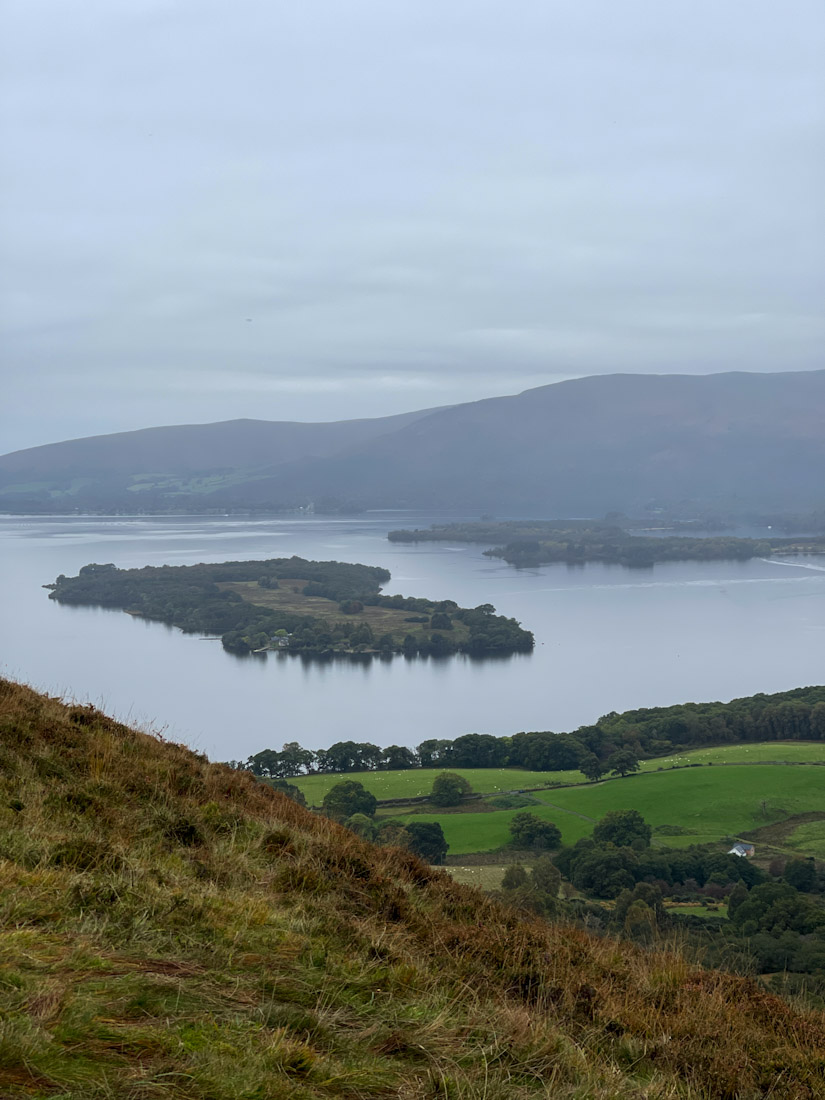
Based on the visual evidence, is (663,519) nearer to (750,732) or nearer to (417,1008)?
(750,732)

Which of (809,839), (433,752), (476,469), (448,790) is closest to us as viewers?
(809,839)

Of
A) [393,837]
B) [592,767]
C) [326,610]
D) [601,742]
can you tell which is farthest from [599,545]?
[393,837]

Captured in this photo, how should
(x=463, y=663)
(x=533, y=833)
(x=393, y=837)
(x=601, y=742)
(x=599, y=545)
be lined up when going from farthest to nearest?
1. (x=599, y=545)
2. (x=463, y=663)
3. (x=601, y=742)
4. (x=533, y=833)
5. (x=393, y=837)

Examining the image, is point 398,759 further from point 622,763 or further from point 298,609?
point 298,609

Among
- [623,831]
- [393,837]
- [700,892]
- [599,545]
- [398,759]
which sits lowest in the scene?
[398,759]

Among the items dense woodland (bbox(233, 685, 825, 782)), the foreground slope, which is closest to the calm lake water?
dense woodland (bbox(233, 685, 825, 782))

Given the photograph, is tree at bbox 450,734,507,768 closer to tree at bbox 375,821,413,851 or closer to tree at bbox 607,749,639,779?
tree at bbox 607,749,639,779

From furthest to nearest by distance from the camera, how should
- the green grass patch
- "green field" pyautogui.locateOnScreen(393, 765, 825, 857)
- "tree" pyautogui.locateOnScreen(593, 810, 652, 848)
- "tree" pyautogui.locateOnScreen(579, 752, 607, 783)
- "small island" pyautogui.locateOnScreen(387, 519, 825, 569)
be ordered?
"small island" pyautogui.locateOnScreen(387, 519, 825, 569), the green grass patch, "tree" pyautogui.locateOnScreen(579, 752, 607, 783), "green field" pyautogui.locateOnScreen(393, 765, 825, 857), "tree" pyautogui.locateOnScreen(593, 810, 652, 848)
